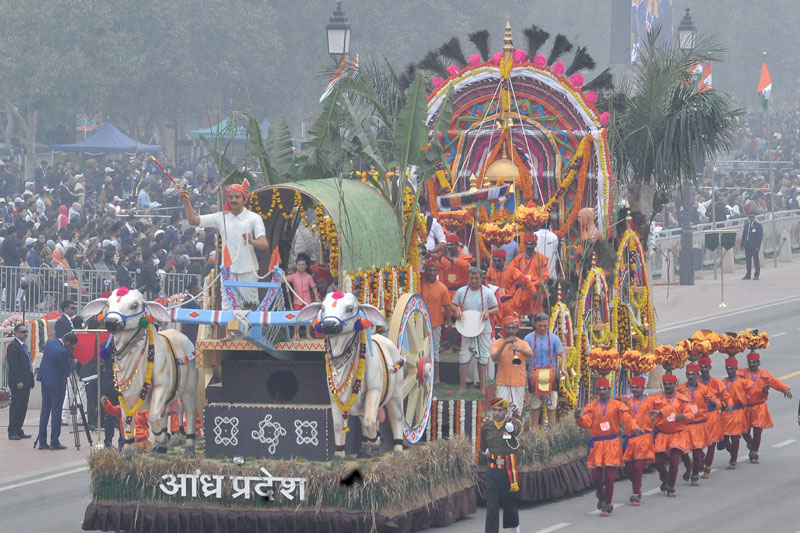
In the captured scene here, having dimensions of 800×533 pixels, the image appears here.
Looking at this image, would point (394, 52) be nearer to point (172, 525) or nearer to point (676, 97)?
point (676, 97)

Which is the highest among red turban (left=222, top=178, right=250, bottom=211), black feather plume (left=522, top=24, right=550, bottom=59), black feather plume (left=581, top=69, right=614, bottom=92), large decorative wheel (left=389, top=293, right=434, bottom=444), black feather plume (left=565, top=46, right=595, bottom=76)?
black feather plume (left=522, top=24, right=550, bottom=59)

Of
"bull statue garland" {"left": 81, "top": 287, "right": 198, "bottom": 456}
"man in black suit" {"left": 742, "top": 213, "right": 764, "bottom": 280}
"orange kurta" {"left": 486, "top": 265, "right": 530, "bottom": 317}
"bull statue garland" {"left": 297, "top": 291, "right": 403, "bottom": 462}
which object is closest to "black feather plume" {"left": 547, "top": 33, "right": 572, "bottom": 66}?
"orange kurta" {"left": 486, "top": 265, "right": 530, "bottom": 317}

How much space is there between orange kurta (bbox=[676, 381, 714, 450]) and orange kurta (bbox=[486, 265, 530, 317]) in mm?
2248

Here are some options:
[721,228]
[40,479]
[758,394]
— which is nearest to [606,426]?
[758,394]

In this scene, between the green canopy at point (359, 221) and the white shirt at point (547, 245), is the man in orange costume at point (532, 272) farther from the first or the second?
the green canopy at point (359, 221)

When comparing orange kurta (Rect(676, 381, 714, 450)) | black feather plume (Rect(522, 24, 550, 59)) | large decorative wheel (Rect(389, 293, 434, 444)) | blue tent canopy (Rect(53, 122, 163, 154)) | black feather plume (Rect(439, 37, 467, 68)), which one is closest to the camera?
large decorative wheel (Rect(389, 293, 434, 444))

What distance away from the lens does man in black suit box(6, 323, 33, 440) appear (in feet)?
74.2

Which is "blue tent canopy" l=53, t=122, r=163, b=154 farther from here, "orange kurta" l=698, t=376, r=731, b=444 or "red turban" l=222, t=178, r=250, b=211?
"red turban" l=222, t=178, r=250, b=211

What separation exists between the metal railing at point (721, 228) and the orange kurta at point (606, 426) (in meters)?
20.3

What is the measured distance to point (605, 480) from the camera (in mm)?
17781

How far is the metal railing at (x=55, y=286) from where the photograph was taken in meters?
28.5

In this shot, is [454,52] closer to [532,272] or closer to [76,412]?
[532,272]

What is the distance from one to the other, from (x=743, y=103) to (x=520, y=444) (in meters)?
82.8

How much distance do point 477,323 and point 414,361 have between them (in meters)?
1.51
